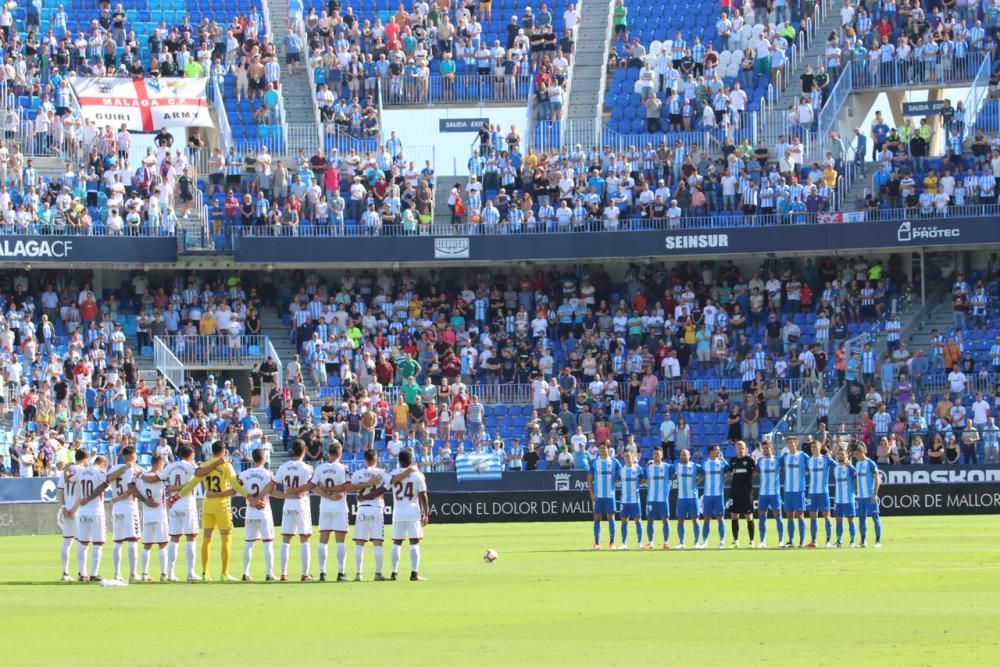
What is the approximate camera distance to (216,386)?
48156 mm

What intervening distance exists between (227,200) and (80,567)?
26883 mm

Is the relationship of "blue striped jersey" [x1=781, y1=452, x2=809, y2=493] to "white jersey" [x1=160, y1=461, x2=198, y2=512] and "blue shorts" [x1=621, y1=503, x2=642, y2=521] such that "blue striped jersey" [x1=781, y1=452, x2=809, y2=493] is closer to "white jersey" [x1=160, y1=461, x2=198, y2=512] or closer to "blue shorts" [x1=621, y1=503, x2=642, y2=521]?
"blue shorts" [x1=621, y1=503, x2=642, y2=521]

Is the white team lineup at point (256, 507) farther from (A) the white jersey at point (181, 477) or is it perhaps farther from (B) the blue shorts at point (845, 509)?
(B) the blue shorts at point (845, 509)

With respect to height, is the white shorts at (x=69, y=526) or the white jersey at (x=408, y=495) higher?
the white jersey at (x=408, y=495)

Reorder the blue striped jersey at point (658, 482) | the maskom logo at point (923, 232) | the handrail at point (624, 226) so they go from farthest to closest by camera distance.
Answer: the handrail at point (624, 226) < the maskom logo at point (923, 232) < the blue striped jersey at point (658, 482)

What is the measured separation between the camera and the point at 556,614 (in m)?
19.3

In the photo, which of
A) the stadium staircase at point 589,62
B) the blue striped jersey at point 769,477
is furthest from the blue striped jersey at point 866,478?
the stadium staircase at point 589,62

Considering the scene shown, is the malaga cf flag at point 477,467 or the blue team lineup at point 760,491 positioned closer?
the blue team lineup at point 760,491

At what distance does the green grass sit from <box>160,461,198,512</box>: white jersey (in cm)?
160

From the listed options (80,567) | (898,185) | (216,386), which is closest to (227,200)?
(216,386)

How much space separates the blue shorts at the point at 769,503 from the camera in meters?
31.6

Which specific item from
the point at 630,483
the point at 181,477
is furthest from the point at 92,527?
the point at 630,483

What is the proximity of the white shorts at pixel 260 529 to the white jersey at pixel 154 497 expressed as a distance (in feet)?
3.74

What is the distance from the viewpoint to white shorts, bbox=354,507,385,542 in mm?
23984
